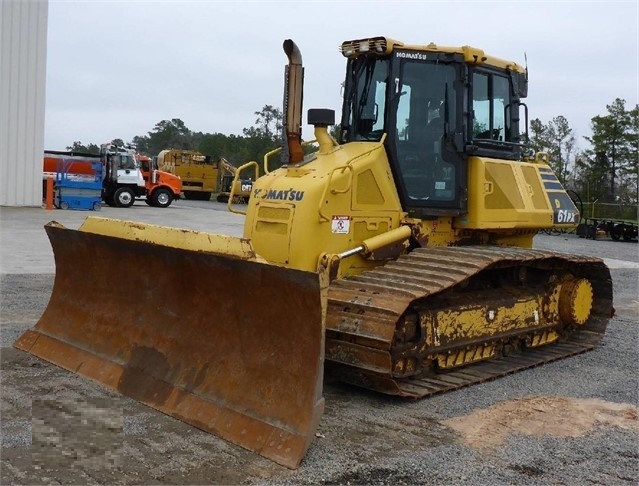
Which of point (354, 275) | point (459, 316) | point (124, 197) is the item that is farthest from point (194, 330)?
point (124, 197)

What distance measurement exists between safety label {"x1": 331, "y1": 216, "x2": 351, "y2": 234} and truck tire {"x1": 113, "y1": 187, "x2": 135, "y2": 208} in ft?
73.8

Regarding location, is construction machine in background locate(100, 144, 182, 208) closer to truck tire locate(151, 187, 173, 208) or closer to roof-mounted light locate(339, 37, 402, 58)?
truck tire locate(151, 187, 173, 208)

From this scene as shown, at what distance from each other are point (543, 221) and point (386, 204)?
1957 millimetres

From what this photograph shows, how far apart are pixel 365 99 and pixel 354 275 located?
5.64 feet

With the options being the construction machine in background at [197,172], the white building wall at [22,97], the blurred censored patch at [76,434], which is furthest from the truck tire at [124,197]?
the blurred censored patch at [76,434]

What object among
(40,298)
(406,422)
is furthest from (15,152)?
(406,422)

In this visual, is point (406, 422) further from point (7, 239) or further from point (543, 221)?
point (7, 239)

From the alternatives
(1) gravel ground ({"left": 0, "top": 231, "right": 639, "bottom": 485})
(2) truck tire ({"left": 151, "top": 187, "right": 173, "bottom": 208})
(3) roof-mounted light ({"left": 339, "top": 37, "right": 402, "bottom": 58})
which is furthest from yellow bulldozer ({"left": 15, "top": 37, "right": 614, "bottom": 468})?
(2) truck tire ({"left": 151, "top": 187, "right": 173, "bottom": 208})

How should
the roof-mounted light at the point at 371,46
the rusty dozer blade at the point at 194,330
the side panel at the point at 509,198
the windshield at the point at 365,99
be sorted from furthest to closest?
the side panel at the point at 509,198, the windshield at the point at 365,99, the roof-mounted light at the point at 371,46, the rusty dozer blade at the point at 194,330

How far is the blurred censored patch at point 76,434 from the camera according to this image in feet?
13.4

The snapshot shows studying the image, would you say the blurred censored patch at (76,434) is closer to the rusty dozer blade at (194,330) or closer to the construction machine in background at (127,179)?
the rusty dozer blade at (194,330)

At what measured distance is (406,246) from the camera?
6.53 m

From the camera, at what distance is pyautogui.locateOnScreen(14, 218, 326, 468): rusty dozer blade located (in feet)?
14.8

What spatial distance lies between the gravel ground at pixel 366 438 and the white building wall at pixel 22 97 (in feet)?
61.9
